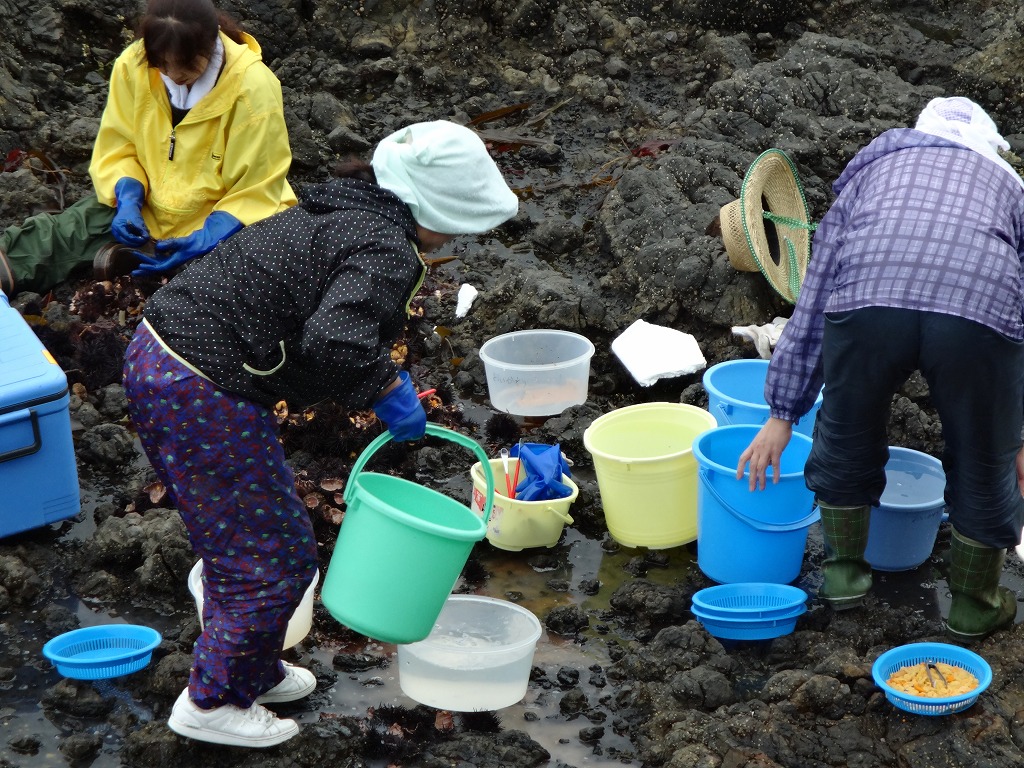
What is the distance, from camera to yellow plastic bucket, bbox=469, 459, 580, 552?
412 cm

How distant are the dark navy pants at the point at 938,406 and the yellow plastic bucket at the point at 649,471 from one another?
2.06 feet

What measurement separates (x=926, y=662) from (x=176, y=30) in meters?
3.79

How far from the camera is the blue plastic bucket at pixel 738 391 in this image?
4.25m

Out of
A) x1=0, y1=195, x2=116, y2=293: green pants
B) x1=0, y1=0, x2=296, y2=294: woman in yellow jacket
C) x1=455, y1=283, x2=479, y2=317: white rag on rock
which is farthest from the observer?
x1=455, y1=283, x2=479, y2=317: white rag on rock

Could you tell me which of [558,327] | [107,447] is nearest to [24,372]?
[107,447]

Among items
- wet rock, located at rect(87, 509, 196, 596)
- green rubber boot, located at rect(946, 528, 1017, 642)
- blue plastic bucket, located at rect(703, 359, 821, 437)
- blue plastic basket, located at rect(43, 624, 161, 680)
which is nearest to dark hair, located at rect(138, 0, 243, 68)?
wet rock, located at rect(87, 509, 196, 596)

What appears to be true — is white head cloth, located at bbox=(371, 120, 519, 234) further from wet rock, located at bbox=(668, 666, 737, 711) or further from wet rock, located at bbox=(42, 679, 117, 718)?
wet rock, located at bbox=(42, 679, 117, 718)

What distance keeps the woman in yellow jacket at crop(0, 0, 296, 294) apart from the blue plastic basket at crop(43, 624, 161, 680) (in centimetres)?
230

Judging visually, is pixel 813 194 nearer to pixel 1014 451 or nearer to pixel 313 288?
pixel 1014 451

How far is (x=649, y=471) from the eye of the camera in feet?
13.2

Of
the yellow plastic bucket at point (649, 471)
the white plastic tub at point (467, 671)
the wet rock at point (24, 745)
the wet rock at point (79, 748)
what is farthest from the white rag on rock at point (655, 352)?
the wet rock at point (24, 745)

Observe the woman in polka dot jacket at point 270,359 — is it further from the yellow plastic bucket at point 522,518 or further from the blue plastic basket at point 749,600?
the blue plastic basket at point 749,600

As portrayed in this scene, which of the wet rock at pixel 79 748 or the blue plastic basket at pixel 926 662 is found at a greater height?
the blue plastic basket at pixel 926 662

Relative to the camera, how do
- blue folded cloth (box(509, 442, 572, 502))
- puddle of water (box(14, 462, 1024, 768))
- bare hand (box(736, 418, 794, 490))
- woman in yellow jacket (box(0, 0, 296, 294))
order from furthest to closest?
1. woman in yellow jacket (box(0, 0, 296, 294))
2. blue folded cloth (box(509, 442, 572, 502))
3. bare hand (box(736, 418, 794, 490))
4. puddle of water (box(14, 462, 1024, 768))
